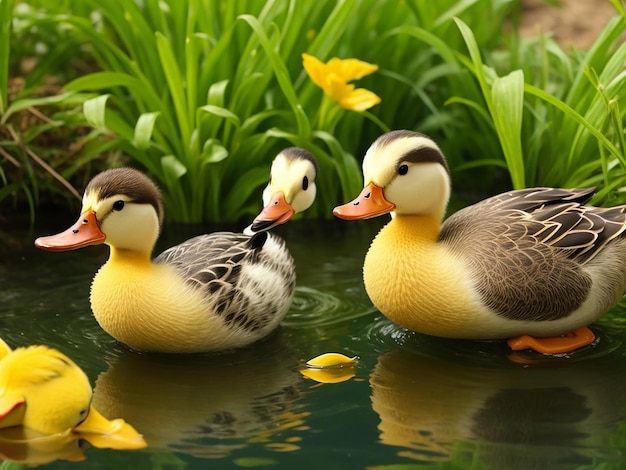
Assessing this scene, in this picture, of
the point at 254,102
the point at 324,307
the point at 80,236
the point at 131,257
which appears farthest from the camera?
the point at 254,102

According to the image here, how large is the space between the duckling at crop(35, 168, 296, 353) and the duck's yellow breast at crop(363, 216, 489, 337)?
0.41 meters

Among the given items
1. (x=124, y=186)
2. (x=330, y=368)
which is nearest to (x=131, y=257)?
(x=124, y=186)

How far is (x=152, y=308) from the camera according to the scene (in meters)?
3.24

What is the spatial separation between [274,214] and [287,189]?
0.11 m

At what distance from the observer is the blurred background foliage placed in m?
4.43

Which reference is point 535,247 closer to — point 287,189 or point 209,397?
point 287,189

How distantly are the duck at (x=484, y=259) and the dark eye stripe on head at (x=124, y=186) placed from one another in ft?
2.03

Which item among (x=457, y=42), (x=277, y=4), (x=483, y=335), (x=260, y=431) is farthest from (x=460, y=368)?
(x=457, y=42)

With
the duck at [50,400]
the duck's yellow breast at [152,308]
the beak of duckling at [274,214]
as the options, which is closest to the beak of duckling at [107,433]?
the duck at [50,400]

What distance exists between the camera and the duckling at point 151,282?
321 cm

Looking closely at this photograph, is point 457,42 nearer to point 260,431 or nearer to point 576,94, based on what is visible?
point 576,94

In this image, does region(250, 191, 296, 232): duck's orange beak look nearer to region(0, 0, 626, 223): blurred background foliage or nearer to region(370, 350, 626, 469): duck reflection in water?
region(370, 350, 626, 469): duck reflection in water

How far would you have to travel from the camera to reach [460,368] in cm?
329

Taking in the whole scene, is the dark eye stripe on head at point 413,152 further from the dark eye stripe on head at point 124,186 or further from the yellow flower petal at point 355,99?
the yellow flower petal at point 355,99
